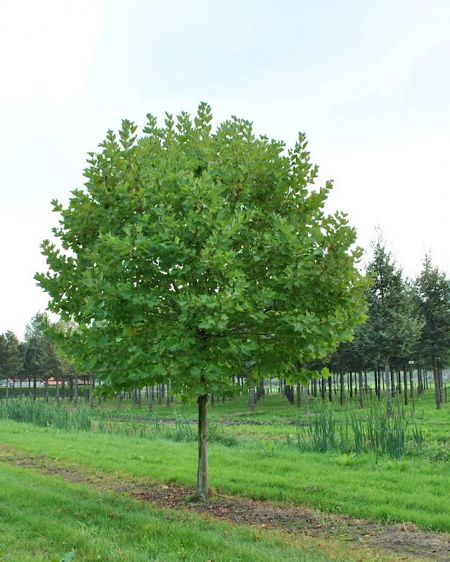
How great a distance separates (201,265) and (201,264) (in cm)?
1

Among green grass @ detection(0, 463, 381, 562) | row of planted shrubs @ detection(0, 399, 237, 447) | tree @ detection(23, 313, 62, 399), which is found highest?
tree @ detection(23, 313, 62, 399)

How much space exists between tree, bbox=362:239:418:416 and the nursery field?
8759mm

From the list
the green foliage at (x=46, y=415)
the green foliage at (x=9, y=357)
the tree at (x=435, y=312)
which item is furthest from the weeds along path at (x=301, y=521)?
the green foliage at (x=9, y=357)

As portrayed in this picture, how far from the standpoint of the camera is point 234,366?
8141mm

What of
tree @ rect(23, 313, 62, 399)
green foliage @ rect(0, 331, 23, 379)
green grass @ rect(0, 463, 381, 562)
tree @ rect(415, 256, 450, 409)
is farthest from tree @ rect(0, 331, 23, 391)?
green grass @ rect(0, 463, 381, 562)

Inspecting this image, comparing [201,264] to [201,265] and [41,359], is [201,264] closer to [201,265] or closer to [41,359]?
[201,265]

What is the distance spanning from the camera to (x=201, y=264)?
698 cm

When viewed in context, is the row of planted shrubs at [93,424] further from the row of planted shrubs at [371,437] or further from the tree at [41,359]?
the tree at [41,359]

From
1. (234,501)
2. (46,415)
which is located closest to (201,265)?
(234,501)

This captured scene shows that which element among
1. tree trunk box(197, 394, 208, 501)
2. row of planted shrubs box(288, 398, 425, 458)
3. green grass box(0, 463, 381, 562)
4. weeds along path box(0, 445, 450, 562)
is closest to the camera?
green grass box(0, 463, 381, 562)

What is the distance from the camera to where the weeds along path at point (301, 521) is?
624 cm

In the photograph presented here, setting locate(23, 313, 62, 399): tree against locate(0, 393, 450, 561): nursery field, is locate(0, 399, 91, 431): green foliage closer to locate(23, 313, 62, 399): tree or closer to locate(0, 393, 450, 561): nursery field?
locate(0, 393, 450, 561): nursery field

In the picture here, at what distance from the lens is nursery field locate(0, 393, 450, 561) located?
A: 5.77 metres

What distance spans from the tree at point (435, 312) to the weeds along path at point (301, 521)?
70.8 feet
